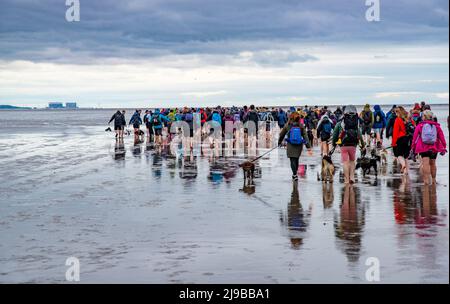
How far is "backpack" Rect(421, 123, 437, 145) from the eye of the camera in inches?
690

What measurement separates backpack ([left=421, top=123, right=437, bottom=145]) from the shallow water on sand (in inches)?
40.9

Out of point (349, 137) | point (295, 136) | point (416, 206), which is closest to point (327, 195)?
point (349, 137)

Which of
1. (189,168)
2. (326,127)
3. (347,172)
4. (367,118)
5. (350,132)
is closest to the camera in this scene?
(350,132)

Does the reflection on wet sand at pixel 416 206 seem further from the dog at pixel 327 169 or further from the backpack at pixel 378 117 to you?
the backpack at pixel 378 117

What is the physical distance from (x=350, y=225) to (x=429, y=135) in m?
5.57

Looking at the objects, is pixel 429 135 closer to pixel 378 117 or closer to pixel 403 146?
pixel 403 146

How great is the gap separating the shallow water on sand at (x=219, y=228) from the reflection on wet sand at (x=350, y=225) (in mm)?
17

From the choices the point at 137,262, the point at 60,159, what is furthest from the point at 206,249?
the point at 60,159

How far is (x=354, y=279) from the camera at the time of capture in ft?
29.2

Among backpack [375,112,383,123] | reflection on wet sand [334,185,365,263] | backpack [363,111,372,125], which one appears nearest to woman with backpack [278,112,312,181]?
reflection on wet sand [334,185,365,263]

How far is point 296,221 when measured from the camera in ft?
43.8

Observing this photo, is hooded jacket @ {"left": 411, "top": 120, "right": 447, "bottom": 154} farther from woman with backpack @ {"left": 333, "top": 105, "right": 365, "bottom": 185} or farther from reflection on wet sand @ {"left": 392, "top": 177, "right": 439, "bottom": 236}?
woman with backpack @ {"left": 333, "top": 105, "right": 365, "bottom": 185}

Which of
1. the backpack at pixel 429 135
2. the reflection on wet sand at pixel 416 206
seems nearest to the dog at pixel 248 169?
the reflection on wet sand at pixel 416 206
